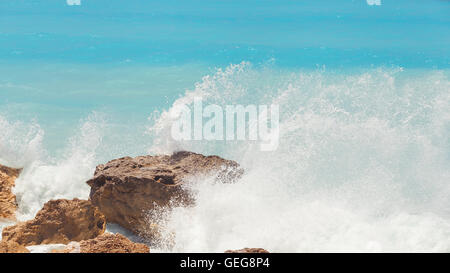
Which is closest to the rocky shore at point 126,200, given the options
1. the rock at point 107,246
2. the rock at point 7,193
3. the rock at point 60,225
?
the rock at point 60,225

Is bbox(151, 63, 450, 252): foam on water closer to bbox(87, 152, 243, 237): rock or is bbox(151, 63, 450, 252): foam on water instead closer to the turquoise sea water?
the turquoise sea water

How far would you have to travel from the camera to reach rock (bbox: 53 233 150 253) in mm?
4527

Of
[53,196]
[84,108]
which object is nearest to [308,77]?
[84,108]

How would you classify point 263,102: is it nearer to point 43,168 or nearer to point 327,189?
point 327,189

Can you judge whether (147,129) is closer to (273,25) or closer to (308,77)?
(308,77)

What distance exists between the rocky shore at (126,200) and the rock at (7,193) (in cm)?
17

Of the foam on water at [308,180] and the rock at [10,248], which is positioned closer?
the rock at [10,248]

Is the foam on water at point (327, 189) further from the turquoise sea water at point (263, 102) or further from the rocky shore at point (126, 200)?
the rocky shore at point (126, 200)

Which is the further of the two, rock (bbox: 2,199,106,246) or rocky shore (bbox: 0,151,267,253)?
rocky shore (bbox: 0,151,267,253)

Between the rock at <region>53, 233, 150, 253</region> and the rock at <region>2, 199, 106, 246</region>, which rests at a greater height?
the rock at <region>2, 199, 106, 246</region>

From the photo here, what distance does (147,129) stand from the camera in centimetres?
980

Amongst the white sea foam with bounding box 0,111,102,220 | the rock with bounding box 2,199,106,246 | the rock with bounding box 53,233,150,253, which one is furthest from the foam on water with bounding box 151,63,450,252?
the white sea foam with bounding box 0,111,102,220

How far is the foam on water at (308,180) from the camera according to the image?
5.51 meters

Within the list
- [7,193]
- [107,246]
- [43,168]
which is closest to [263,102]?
[43,168]
